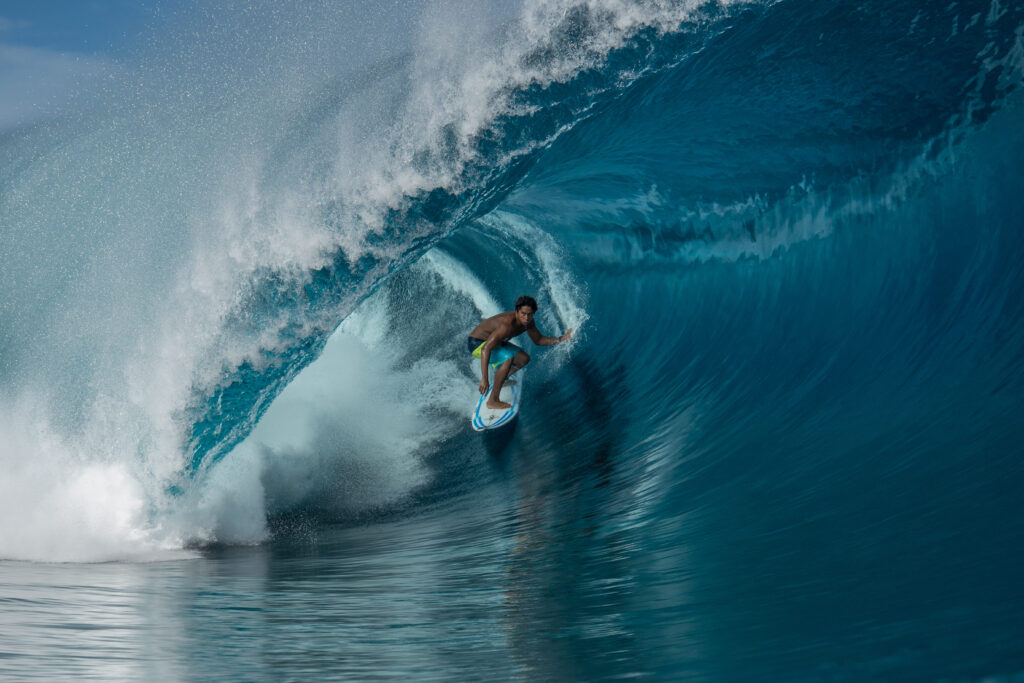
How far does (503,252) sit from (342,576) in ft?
20.0

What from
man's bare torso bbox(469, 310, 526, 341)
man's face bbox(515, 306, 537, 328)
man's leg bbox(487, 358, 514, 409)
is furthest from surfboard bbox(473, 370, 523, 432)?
man's face bbox(515, 306, 537, 328)

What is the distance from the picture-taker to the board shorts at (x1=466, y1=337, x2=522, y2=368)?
646 cm

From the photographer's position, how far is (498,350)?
646 cm

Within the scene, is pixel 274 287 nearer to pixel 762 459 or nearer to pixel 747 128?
pixel 762 459

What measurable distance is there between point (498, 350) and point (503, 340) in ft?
0.45

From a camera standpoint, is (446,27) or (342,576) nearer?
(342,576)

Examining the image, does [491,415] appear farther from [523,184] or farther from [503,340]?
[523,184]

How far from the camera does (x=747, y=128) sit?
6.90 metres

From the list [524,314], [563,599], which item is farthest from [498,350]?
[563,599]

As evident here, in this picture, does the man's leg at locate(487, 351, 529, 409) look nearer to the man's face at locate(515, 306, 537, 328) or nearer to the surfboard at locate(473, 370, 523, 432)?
the surfboard at locate(473, 370, 523, 432)

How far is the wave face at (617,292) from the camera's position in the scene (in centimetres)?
450

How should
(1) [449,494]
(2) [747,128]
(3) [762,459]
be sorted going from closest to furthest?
(3) [762,459], (1) [449,494], (2) [747,128]

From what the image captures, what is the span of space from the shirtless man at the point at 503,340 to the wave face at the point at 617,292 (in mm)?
606

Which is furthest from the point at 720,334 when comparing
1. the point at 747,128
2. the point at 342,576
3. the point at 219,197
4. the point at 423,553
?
the point at 219,197
